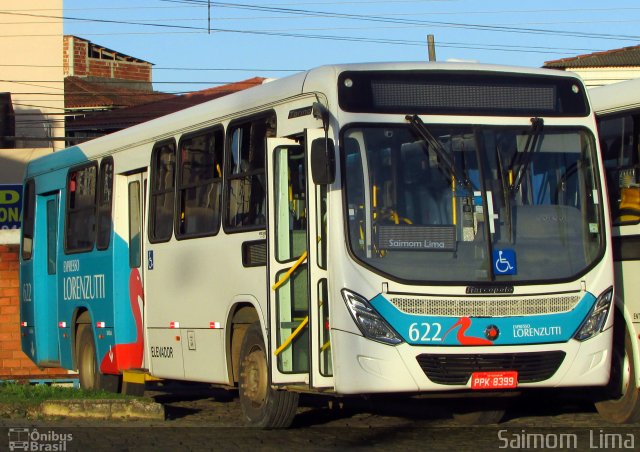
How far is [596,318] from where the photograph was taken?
389 inches

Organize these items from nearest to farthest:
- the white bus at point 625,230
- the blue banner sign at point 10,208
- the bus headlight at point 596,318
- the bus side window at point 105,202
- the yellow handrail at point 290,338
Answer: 1. the bus headlight at point 596,318
2. the yellow handrail at point 290,338
3. the white bus at point 625,230
4. the bus side window at point 105,202
5. the blue banner sign at point 10,208

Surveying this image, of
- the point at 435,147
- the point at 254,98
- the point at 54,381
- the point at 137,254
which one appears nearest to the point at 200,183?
the point at 254,98

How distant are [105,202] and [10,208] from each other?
10412 millimetres

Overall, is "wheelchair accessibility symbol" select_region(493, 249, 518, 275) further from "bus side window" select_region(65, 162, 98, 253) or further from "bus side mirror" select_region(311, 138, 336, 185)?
"bus side window" select_region(65, 162, 98, 253)

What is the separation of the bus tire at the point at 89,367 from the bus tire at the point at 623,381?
6.51m

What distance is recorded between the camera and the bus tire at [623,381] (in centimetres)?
1063

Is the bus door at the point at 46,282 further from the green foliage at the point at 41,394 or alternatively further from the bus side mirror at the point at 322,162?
the bus side mirror at the point at 322,162

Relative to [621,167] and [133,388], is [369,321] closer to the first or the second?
[621,167]

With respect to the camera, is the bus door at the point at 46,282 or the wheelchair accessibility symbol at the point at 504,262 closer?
the wheelchair accessibility symbol at the point at 504,262

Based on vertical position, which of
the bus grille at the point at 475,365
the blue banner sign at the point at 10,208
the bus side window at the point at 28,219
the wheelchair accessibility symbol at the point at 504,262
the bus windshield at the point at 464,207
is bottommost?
the bus grille at the point at 475,365

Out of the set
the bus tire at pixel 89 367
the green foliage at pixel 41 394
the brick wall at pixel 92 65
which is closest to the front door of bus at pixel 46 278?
the bus tire at pixel 89 367

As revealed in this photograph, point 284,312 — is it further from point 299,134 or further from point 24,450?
point 24,450

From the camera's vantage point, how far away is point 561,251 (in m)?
9.84

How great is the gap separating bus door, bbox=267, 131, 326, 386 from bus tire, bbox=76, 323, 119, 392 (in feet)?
17.5
